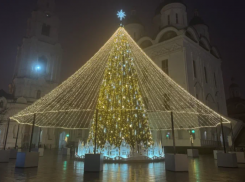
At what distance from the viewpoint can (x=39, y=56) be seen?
33.5 metres

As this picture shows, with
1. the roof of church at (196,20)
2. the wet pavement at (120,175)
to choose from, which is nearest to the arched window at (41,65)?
the roof of church at (196,20)

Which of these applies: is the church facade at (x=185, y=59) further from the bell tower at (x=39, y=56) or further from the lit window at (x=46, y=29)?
the lit window at (x=46, y=29)

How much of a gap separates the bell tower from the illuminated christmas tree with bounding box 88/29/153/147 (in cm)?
2333

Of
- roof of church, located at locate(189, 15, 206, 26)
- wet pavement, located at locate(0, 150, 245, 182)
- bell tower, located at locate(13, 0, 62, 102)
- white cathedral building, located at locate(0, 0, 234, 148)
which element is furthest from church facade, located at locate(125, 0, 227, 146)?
wet pavement, located at locate(0, 150, 245, 182)

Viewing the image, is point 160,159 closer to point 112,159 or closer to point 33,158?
point 112,159

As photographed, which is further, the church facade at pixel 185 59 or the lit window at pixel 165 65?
the lit window at pixel 165 65

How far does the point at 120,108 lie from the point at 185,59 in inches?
654

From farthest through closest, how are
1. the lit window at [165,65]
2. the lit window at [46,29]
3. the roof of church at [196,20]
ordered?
the roof of church at [196,20], the lit window at [46,29], the lit window at [165,65]

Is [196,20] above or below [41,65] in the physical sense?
above

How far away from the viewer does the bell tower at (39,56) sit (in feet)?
102

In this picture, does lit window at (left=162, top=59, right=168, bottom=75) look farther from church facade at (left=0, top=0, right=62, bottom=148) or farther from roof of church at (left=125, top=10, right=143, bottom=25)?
church facade at (left=0, top=0, right=62, bottom=148)

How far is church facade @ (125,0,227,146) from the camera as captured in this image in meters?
24.2

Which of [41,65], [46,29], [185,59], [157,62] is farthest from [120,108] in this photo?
[46,29]

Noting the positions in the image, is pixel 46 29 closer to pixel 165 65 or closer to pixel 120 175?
pixel 165 65
